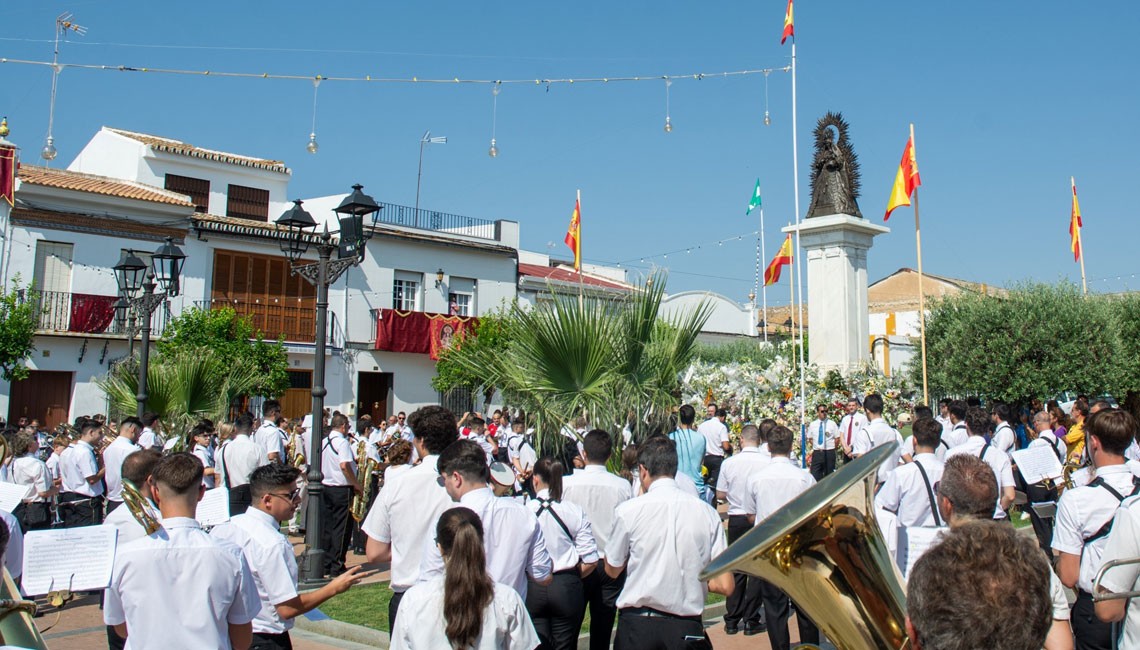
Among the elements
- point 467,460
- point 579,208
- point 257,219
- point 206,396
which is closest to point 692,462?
point 467,460

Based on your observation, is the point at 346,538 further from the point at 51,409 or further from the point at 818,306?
the point at 51,409

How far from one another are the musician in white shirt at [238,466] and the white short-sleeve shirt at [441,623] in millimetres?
7235

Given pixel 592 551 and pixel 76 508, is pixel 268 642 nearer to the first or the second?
pixel 592 551

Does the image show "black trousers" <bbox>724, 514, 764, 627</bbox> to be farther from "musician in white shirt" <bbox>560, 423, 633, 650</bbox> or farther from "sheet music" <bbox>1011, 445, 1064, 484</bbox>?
"sheet music" <bbox>1011, 445, 1064, 484</bbox>

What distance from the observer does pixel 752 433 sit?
805 cm

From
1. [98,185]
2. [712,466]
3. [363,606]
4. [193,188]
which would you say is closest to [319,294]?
[363,606]

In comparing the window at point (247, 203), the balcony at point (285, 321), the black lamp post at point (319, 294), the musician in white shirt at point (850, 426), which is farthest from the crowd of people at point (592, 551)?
the window at point (247, 203)

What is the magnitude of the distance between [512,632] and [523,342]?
6.32 metres

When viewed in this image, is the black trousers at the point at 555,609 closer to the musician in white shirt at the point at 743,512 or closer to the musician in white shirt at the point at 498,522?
the musician in white shirt at the point at 498,522

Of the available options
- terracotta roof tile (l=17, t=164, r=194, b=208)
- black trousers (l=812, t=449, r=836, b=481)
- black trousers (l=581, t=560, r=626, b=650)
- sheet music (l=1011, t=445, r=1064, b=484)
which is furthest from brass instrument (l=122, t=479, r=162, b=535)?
terracotta roof tile (l=17, t=164, r=194, b=208)

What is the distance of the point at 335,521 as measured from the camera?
10.6 m

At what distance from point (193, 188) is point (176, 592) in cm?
2877

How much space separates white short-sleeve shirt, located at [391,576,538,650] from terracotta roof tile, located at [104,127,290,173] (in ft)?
95.1

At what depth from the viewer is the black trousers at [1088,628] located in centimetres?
438
